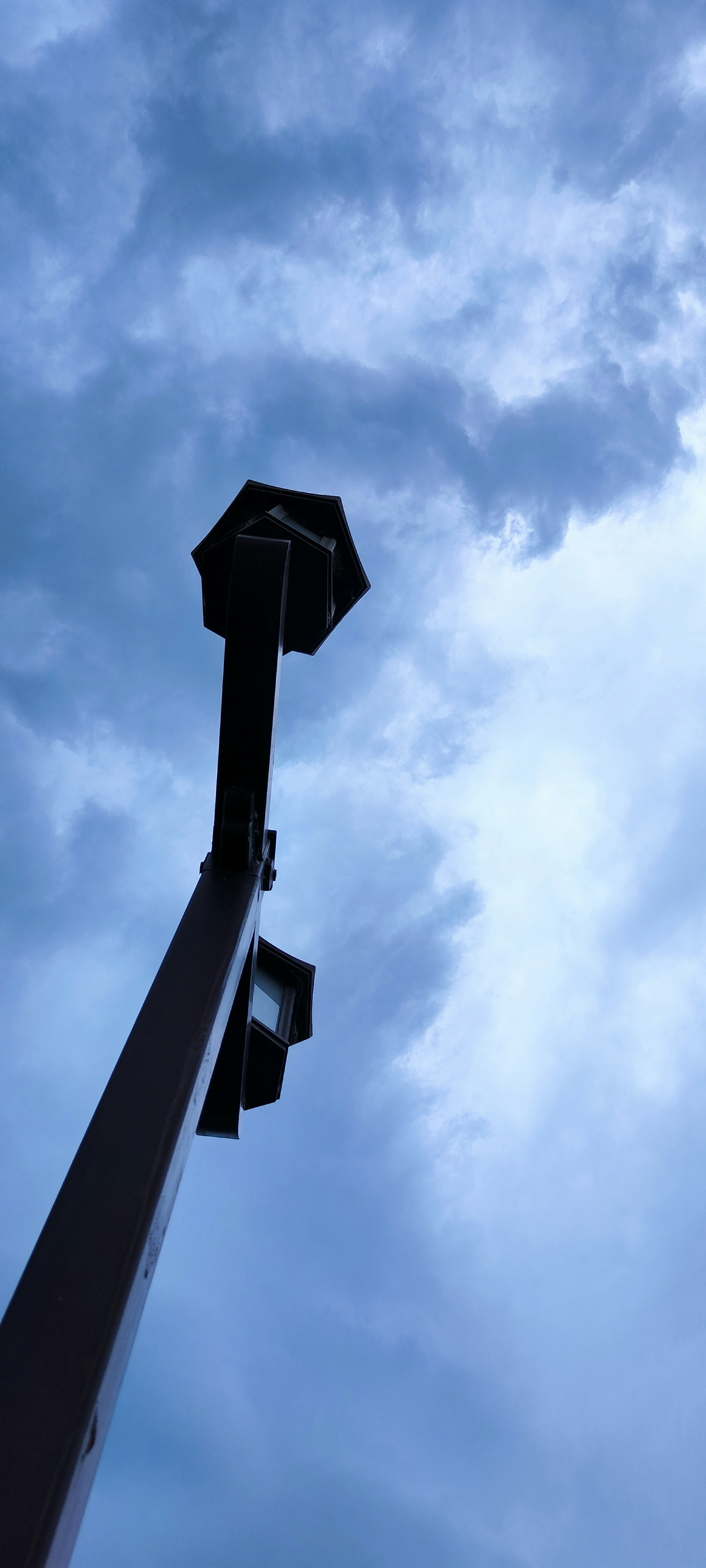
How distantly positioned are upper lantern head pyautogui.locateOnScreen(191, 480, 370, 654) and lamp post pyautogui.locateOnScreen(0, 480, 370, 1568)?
1 centimetres

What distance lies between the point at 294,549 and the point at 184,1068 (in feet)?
13.6

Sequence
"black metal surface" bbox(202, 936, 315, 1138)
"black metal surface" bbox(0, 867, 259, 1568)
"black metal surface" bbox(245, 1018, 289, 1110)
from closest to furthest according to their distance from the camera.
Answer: "black metal surface" bbox(0, 867, 259, 1568)
"black metal surface" bbox(202, 936, 315, 1138)
"black metal surface" bbox(245, 1018, 289, 1110)

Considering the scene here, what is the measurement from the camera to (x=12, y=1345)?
2596 millimetres

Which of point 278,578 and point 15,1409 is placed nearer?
point 15,1409

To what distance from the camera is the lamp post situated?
→ 2422 mm

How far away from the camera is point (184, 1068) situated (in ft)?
11.5

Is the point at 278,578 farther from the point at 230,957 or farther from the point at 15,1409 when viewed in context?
the point at 15,1409

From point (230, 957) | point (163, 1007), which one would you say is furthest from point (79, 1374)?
point (230, 957)

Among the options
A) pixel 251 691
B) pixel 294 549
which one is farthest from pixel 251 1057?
pixel 294 549

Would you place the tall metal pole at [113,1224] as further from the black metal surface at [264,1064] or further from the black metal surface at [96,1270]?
the black metal surface at [264,1064]

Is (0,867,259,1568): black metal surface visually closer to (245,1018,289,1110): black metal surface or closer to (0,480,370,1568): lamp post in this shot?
(0,480,370,1568): lamp post

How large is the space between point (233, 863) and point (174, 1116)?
176cm

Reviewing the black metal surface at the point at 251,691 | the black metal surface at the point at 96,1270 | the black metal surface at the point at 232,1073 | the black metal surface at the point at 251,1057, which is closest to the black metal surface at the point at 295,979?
the black metal surface at the point at 251,1057

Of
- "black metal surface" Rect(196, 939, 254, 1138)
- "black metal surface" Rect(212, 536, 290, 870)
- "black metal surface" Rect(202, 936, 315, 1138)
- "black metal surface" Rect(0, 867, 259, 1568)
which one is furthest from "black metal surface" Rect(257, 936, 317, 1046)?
"black metal surface" Rect(0, 867, 259, 1568)
